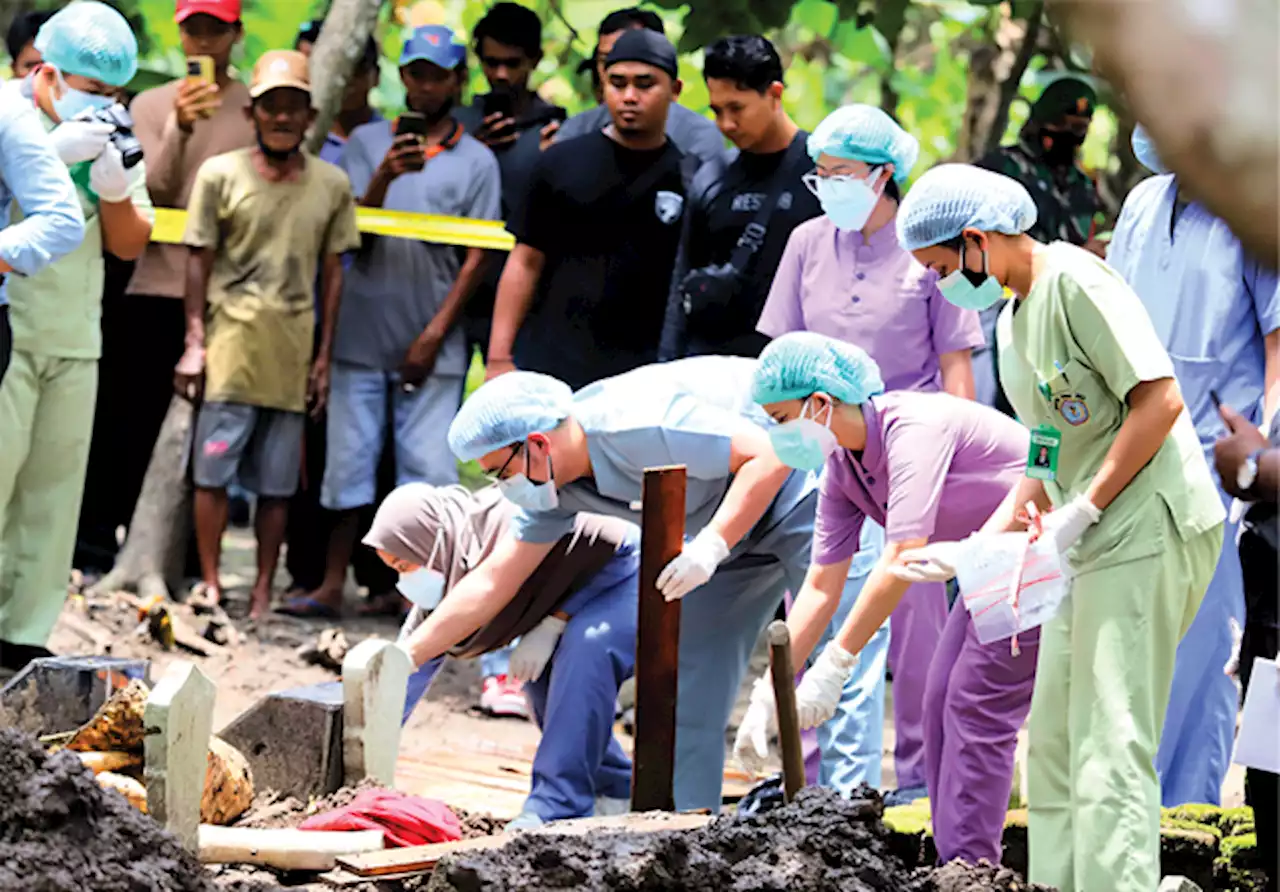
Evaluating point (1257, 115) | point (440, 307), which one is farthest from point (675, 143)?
point (1257, 115)

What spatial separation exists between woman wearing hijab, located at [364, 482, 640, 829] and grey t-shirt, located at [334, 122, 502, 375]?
2055 millimetres

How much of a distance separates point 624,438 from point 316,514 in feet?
11.1

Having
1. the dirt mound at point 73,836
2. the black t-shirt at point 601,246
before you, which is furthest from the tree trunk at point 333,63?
the dirt mound at point 73,836

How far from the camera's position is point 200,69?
7.45 metres

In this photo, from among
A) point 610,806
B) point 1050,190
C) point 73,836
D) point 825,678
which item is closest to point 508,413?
point 825,678

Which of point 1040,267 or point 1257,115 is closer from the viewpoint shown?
point 1257,115

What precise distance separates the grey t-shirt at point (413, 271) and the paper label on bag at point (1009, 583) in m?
3.94

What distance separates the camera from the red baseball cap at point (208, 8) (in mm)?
7402

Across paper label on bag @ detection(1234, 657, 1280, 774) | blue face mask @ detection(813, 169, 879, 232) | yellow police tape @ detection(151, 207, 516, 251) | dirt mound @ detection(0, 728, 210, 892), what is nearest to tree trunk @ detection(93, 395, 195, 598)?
yellow police tape @ detection(151, 207, 516, 251)

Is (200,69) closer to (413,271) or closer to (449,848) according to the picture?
(413,271)

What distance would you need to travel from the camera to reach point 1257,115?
133 centimetres

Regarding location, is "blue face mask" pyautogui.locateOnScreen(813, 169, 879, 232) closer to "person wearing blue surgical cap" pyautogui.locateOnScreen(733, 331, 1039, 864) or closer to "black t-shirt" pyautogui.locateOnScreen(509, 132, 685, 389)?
"person wearing blue surgical cap" pyautogui.locateOnScreen(733, 331, 1039, 864)

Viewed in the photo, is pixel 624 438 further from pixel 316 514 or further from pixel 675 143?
pixel 316 514

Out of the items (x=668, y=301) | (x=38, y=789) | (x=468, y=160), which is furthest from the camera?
(x=468, y=160)
